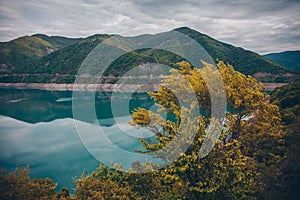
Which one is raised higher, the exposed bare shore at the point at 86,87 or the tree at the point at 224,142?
the tree at the point at 224,142

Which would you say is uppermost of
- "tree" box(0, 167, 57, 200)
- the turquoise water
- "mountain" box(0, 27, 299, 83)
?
"mountain" box(0, 27, 299, 83)

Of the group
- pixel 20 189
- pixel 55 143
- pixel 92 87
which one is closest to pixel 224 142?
pixel 20 189

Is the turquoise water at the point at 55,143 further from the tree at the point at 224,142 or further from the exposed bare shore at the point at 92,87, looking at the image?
the exposed bare shore at the point at 92,87

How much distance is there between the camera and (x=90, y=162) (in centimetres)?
3659

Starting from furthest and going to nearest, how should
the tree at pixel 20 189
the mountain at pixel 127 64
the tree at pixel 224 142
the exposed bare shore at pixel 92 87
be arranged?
the mountain at pixel 127 64 → the exposed bare shore at pixel 92 87 → the tree at pixel 224 142 → the tree at pixel 20 189

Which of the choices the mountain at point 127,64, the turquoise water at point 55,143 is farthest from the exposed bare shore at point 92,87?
the turquoise water at point 55,143

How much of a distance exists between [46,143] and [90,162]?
13800mm

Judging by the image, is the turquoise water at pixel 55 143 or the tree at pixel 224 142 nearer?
the tree at pixel 224 142

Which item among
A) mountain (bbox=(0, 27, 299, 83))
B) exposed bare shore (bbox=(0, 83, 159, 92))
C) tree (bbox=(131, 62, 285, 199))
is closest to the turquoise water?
tree (bbox=(131, 62, 285, 199))

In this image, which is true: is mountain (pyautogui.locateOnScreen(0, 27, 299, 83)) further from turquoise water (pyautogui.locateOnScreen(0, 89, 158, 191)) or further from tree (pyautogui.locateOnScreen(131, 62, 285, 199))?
tree (pyautogui.locateOnScreen(131, 62, 285, 199))

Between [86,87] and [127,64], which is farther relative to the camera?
[127,64]

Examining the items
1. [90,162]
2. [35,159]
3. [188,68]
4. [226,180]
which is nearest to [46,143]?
[35,159]

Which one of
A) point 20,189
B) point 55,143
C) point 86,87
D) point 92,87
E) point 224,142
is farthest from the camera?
point 86,87

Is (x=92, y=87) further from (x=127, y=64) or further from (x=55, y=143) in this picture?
(x=55, y=143)
